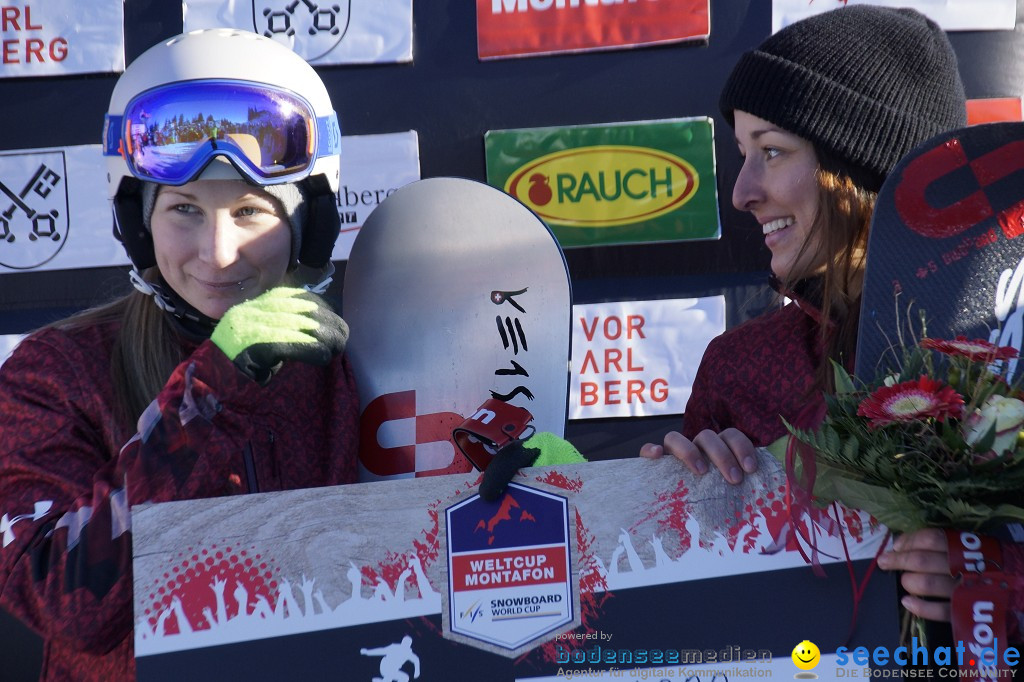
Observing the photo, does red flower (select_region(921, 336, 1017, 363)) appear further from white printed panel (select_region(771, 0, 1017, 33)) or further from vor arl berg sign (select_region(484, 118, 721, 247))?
white printed panel (select_region(771, 0, 1017, 33))

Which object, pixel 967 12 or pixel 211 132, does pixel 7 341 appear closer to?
pixel 211 132

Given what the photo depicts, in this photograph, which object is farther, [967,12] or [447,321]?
[967,12]

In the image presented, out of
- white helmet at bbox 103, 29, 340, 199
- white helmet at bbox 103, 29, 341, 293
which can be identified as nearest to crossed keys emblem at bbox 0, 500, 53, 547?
white helmet at bbox 103, 29, 341, 293

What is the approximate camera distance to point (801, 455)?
55.7 inches

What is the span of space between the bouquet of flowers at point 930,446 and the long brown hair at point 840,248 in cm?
48

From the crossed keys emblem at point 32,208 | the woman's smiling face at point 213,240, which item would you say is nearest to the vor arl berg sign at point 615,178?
the woman's smiling face at point 213,240

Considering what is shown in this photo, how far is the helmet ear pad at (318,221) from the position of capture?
2.02 m

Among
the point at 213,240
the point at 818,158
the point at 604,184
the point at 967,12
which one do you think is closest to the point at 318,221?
the point at 213,240

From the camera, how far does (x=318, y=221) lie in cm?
202

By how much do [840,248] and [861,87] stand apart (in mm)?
302

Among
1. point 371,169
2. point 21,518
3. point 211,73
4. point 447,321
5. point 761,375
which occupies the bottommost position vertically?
point 21,518

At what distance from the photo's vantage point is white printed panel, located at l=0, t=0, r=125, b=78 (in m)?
2.62

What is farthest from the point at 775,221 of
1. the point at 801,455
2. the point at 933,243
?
the point at 801,455

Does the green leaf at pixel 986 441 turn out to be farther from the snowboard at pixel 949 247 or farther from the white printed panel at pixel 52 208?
the white printed panel at pixel 52 208
